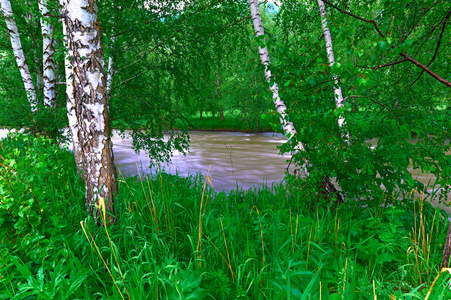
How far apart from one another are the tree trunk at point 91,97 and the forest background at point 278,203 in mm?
49

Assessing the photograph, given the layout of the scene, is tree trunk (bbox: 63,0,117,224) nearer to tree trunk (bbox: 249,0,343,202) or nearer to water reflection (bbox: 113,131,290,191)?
tree trunk (bbox: 249,0,343,202)

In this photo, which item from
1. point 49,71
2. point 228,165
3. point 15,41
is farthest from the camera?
point 228,165

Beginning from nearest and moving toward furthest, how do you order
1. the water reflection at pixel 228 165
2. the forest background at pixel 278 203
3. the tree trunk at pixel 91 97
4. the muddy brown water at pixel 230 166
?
the forest background at pixel 278 203, the tree trunk at pixel 91 97, the muddy brown water at pixel 230 166, the water reflection at pixel 228 165

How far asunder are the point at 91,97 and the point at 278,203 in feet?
10.2

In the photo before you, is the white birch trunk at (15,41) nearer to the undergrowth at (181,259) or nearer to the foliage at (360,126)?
the undergrowth at (181,259)

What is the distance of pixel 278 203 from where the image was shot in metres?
4.03

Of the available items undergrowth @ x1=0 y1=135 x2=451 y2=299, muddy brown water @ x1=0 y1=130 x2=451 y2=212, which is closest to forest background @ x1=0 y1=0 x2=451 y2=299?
undergrowth @ x1=0 y1=135 x2=451 y2=299

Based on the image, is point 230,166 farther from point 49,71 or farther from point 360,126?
point 360,126

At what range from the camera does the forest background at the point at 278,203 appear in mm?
1896

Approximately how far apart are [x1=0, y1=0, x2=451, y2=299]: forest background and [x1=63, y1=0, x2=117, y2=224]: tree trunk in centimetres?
5

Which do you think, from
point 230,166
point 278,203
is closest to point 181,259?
point 278,203

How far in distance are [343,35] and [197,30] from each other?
4.72 metres

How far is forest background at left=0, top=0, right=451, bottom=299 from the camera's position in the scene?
1896mm

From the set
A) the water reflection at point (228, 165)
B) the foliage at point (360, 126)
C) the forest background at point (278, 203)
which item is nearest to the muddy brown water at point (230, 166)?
the water reflection at point (228, 165)
